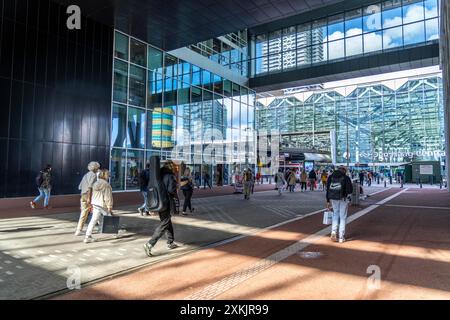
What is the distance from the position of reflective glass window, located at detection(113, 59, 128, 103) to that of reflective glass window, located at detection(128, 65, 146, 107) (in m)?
0.45

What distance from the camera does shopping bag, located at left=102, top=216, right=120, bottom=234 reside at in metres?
7.72

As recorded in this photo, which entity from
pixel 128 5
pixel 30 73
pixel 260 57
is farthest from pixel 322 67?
pixel 30 73

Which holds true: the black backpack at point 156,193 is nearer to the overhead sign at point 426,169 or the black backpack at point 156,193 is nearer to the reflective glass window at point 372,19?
the reflective glass window at point 372,19

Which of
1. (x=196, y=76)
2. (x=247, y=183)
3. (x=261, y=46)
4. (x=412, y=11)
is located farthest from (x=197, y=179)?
(x=412, y=11)

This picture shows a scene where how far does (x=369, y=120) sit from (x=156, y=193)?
5615 cm

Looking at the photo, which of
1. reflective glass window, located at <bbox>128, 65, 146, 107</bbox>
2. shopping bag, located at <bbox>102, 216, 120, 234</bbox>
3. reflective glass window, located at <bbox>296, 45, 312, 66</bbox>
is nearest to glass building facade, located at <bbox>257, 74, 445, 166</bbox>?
reflective glass window, located at <bbox>296, 45, 312, 66</bbox>

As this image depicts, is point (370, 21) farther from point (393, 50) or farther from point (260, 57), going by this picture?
point (260, 57)

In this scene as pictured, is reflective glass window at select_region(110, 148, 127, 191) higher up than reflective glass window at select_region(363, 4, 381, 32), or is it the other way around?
reflective glass window at select_region(363, 4, 381, 32)

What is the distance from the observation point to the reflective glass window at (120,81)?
21.5 metres

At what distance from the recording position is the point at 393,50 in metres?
27.5

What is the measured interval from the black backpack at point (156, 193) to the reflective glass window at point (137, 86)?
1721 centimetres

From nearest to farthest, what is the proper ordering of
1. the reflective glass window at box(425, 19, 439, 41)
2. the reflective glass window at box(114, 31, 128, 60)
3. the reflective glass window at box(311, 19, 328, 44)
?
the reflective glass window at box(114, 31, 128, 60) < the reflective glass window at box(425, 19, 439, 41) < the reflective glass window at box(311, 19, 328, 44)

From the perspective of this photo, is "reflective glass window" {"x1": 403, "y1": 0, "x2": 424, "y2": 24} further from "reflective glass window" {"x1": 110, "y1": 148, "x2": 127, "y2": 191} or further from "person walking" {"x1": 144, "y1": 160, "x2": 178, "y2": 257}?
"person walking" {"x1": 144, "y1": 160, "x2": 178, "y2": 257}

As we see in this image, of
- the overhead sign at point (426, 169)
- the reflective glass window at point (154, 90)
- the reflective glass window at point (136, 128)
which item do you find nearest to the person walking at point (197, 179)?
the reflective glass window at point (136, 128)
